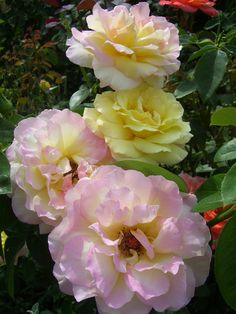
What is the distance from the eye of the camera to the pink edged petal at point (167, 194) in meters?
0.80

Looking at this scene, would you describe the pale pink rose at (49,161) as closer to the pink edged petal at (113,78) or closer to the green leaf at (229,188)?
the pink edged petal at (113,78)

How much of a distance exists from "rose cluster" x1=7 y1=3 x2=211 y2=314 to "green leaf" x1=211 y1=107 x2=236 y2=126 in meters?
0.05

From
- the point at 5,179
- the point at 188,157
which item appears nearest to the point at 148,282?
the point at 5,179

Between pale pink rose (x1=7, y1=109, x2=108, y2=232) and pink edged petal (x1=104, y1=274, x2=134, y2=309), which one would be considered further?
pale pink rose (x1=7, y1=109, x2=108, y2=232)

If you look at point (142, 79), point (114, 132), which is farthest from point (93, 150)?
point (142, 79)

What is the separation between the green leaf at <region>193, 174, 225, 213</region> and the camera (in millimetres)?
814

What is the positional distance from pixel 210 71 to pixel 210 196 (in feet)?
1.20

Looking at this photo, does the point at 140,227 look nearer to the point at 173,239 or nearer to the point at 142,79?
the point at 173,239

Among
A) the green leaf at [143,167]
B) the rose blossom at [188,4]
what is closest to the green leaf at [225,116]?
the green leaf at [143,167]

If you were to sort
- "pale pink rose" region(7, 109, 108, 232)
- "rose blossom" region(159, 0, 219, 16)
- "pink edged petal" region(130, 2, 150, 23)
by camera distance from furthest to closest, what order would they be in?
"rose blossom" region(159, 0, 219, 16), "pink edged petal" region(130, 2, 150, 23), "pale pink rose" region(7, 109, 108, 232)

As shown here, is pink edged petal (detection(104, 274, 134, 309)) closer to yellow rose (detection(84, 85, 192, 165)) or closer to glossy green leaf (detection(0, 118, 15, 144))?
yellow rose (detection(84, 85, 192, 165))

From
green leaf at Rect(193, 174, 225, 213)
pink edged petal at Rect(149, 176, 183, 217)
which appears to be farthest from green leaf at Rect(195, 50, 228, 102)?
pink edged petal at Rect(149, 176, 183, 217)

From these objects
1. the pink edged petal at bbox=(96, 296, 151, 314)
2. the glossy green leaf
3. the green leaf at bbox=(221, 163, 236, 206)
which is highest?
the green leaf at bbox=(221, 163, 236, 206)

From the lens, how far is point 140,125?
916 millimetres
